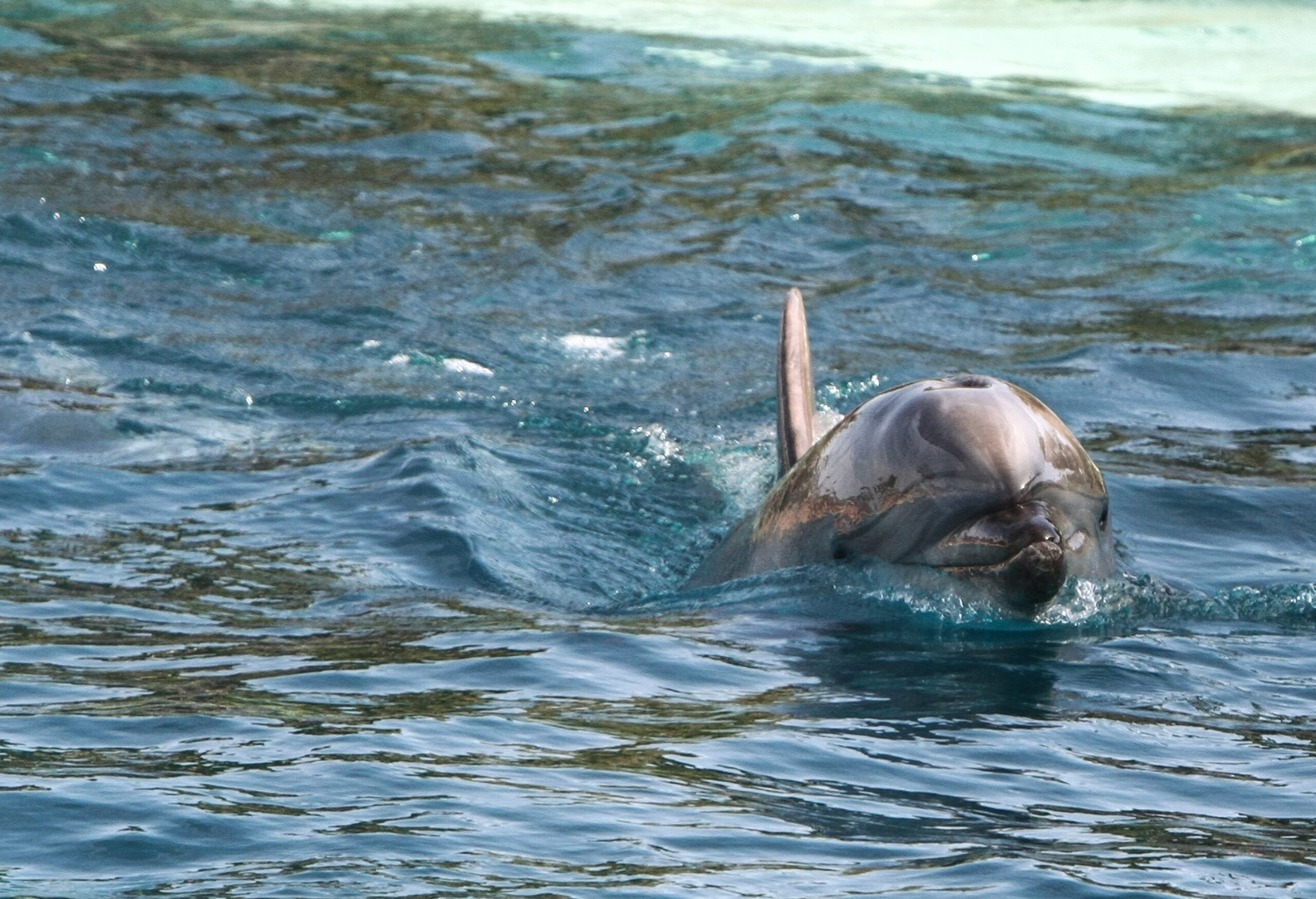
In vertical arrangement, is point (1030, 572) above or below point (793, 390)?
below

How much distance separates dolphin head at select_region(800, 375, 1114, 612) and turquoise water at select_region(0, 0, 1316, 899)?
202 mm

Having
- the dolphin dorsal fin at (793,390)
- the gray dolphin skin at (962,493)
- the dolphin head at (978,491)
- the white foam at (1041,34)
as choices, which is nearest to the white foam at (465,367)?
the dolphin dorsal fin at (793,390)

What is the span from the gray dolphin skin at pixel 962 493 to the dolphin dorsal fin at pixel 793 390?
1.90 ft

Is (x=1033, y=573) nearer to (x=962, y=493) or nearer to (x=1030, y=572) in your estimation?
(x=1030, y=572)

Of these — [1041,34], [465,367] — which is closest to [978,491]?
[465,367]

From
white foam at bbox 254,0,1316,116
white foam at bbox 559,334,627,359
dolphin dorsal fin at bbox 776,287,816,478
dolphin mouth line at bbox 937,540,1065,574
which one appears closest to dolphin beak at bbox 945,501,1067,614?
dolphin mouth line at bbox 937,540,1065,574

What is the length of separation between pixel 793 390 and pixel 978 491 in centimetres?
175

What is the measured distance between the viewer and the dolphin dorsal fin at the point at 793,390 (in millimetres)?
6754

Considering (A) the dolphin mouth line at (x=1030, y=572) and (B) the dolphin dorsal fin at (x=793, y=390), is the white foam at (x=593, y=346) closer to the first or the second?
(B) the dolphin dorsal fin at (x=793, y=390)

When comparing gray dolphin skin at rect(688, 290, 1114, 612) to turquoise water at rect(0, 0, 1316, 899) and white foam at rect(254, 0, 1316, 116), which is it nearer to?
turquoise water at rect(0, 0, 1316, 899)

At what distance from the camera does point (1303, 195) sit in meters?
13.5

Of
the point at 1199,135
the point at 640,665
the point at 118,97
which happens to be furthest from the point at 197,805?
the point at 1199,135

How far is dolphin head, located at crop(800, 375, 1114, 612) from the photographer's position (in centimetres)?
525

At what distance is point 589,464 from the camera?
8.60 m
